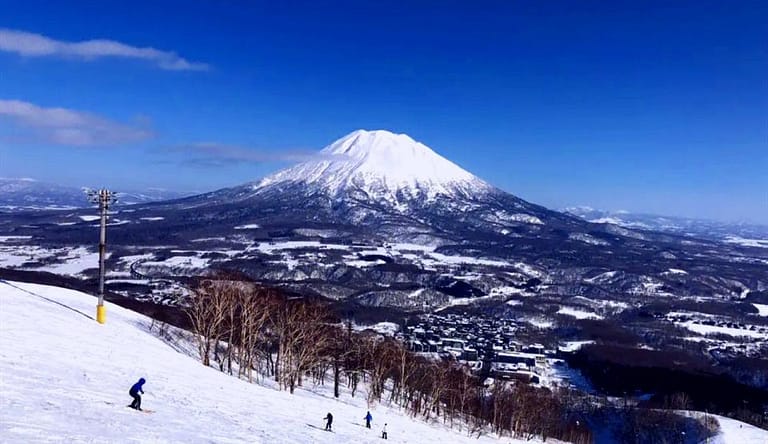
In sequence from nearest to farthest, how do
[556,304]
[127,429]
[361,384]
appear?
1. [127,429]
2. [361,384]
3. [556,304]

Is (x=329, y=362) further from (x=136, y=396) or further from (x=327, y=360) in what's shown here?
(x=136, y=396)

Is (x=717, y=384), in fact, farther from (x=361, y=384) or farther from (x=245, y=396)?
(x=245, y=396)

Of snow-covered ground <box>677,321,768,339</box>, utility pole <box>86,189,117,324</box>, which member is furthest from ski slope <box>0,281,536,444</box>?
snow-covered ground <box>677,321,768,339</box>

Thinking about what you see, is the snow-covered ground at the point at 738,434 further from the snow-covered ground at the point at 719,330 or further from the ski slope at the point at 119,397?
the snow-covered ground at the point at 719,330

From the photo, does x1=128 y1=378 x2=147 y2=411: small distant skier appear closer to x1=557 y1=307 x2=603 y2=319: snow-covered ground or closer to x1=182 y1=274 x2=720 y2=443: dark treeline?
x1=182 y1=274 x2=720 y2=443: dark treeline

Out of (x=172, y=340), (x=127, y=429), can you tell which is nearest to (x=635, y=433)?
(x=172, y=340)
